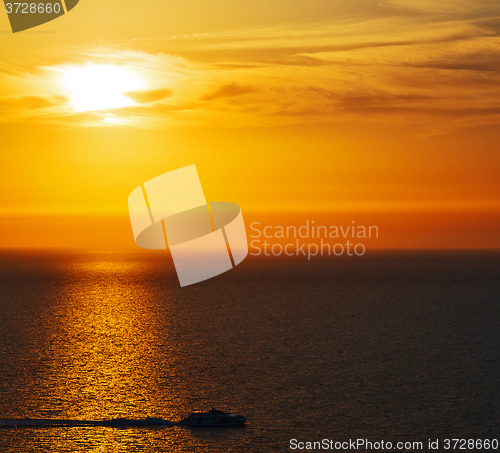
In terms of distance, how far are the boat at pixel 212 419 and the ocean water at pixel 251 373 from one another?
70cm

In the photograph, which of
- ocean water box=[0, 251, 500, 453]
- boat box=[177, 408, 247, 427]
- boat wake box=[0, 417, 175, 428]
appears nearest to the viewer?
ocean water box=[0, 251, 500, 453]

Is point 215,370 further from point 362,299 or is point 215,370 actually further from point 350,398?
point 362,299

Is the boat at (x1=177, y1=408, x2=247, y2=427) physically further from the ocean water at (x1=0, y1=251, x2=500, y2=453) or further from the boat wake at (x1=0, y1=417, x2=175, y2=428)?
the boat wake at (x1=0, y1=417, x2=175, y2=428)

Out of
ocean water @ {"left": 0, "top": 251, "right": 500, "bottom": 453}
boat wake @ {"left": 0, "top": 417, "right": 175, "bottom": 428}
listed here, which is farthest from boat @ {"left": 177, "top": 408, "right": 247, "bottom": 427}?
boat wake @ {"left": 0, "top": 417, "right": 175, "bottom": 428}

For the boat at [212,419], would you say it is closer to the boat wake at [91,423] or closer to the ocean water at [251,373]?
the ocean water at [251,373]

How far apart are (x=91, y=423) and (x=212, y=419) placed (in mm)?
10511

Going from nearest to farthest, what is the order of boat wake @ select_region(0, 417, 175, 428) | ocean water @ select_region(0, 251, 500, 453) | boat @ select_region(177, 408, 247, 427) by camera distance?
ocean water @ select_region(0, 251, 500, 453)
boat @ select_region(177, 408, 247, 427)
boat wake @ select_region(0, 417, 175, 428)

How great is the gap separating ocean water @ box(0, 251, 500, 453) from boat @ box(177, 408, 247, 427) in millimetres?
704

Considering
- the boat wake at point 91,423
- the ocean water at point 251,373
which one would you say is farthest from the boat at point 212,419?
the boat wake at point 91,423

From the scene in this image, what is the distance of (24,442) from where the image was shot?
40.3 metres

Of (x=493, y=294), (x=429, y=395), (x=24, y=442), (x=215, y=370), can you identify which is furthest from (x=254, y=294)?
(x=24, y=442)

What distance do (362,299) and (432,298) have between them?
21.1 metres

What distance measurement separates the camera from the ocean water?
42.3 meters

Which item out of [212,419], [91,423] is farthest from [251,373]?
[91,423]
